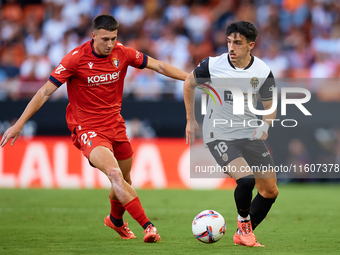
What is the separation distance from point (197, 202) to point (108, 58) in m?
5.06

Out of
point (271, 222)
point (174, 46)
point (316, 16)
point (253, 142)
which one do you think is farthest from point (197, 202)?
point (316, 16)

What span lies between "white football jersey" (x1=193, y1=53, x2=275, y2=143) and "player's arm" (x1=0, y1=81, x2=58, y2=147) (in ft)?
5.82

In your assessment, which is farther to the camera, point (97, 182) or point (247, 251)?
point (97, 182)

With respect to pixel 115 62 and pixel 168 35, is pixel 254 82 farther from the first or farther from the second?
pixel 168 35

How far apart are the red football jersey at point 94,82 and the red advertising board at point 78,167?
21.8 feet

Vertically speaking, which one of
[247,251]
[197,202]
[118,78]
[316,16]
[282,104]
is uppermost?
[316,16]

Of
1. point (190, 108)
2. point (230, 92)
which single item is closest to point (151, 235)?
point (190, 108)

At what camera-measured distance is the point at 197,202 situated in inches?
438

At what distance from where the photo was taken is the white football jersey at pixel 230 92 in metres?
6.54

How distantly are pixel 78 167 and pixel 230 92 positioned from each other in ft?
25.8

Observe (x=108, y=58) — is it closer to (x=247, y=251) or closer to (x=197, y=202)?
(x=247, y=251)

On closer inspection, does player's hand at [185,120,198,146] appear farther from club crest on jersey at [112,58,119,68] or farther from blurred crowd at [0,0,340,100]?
→ blurred crowd at [0,0,340,100]

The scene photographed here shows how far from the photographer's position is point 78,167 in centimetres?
1367

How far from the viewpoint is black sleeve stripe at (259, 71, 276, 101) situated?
6.56 metres
